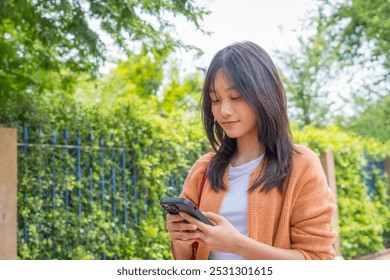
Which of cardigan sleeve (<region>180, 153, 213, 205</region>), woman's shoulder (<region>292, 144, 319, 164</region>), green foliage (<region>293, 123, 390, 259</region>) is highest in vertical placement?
woman's shoulder (<region>292, 144, 319, 164</region>)

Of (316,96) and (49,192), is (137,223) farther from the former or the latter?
(316,96)

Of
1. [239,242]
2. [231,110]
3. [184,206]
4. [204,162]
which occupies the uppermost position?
[231,110]

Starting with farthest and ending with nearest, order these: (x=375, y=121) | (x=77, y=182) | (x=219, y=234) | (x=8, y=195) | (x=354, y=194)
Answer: (x=375, y=121) < (x=354, y=194) < (x=77, y=182) < (x=8, y=195) < (x=219, y=234)

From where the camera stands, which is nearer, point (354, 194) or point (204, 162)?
point (204, 162)

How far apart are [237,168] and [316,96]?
17675 millimetres

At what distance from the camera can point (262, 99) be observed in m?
1.73

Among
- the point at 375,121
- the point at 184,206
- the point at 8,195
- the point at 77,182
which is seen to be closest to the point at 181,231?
the point at 184,206

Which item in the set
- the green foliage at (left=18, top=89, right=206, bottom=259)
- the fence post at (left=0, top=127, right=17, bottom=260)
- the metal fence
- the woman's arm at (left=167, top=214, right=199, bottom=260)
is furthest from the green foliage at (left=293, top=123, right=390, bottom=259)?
the woman's arm at (left=167, top=214, right=199, bottom=260)

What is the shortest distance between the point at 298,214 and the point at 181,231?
349 mm

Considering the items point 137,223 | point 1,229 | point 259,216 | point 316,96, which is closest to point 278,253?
point 259,216

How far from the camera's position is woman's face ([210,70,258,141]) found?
1.74 m

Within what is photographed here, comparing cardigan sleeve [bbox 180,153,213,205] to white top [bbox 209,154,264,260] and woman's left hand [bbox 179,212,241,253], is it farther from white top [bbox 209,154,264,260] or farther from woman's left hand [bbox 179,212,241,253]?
woman's left hand [bbox 179,212,241,253]

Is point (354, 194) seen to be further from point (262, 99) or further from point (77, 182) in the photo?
point (262, 99)

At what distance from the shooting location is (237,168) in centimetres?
182
